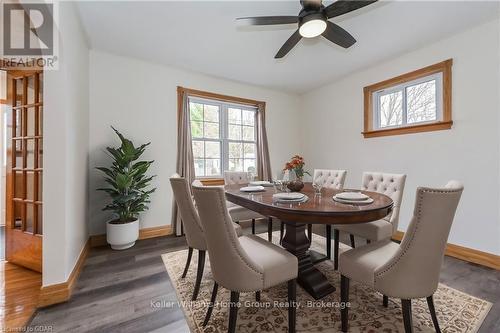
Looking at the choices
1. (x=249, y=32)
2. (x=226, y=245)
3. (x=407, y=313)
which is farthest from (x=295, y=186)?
(x=249, y=32)

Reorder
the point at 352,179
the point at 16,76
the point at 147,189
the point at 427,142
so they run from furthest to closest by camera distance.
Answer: the point at 352,179, the point at 147,189, the point at 427,142, the point at 16,76

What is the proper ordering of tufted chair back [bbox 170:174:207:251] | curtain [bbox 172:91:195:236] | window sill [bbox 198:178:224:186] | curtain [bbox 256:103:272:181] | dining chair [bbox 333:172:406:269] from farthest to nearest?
curtain [bbox 256:103:272:181] → window sill [bbox 198:178:224:186] → curtain [bbox 172:91:195:236] → dining chair [bbox 333:172:406:269] → tufted chair back [bbox 170:174:207:251]

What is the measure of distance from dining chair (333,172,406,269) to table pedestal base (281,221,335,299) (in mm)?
340

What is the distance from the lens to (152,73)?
3232 millimetres

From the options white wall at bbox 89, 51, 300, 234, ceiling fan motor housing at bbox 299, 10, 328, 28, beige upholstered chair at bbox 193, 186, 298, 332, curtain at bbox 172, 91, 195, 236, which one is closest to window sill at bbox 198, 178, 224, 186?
curtain at bbox 172, 91, 195, 236

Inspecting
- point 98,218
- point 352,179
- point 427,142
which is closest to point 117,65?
point 98,218

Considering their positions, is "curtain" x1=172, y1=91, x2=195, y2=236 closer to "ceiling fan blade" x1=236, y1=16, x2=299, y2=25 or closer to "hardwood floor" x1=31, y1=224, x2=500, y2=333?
"hardwood floor" x1=31, y1=224, x2=500, y2=333

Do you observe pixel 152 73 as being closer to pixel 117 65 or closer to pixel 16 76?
pixel 117 65

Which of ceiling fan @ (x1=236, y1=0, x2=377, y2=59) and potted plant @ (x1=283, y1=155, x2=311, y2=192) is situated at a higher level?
ceiling fan @ (x1=236, y1=0, x2=377, y2=59)

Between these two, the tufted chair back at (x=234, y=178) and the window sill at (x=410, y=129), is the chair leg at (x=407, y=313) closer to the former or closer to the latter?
the tufted chair back at (x=234, y=178)

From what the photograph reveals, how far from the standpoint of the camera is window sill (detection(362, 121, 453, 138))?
2.62m

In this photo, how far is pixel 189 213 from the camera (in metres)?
1.73

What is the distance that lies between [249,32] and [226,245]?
2.41 m

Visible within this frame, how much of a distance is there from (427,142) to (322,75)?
1.93 m
